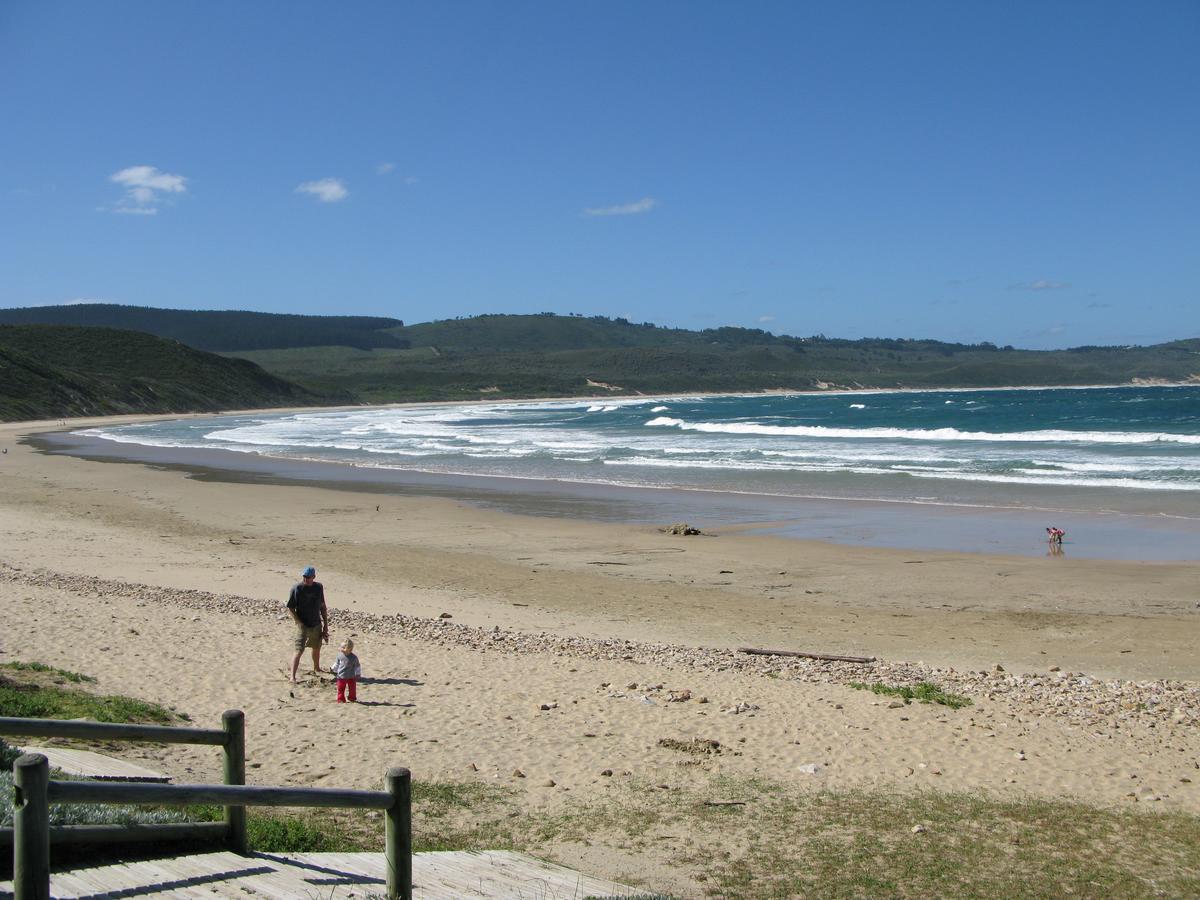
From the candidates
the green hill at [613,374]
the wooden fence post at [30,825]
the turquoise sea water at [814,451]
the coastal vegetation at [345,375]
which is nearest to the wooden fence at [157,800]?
the wooden fence post at [30,825]

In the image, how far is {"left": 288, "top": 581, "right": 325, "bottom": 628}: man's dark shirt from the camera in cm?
1052

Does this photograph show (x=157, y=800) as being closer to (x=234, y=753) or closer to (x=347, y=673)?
(x=234, y=753)

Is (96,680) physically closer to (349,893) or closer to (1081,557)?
(349,893)

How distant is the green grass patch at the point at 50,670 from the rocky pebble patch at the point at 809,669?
3.32 meters

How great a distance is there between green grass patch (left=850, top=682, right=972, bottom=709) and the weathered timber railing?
6.36 meters

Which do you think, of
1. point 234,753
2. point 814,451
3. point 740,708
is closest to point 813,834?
point 740,708

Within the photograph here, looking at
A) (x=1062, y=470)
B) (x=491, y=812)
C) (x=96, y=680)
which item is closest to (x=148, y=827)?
(x=491, y=812)

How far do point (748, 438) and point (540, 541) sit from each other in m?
32.8

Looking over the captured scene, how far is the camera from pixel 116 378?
3711 inches

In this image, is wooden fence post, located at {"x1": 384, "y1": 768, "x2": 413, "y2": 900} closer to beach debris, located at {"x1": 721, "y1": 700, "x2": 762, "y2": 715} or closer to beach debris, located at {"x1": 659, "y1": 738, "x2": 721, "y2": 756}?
beach debris, located at {"x1": 659, "y1": 738, "x2": 721, "y2": 756}

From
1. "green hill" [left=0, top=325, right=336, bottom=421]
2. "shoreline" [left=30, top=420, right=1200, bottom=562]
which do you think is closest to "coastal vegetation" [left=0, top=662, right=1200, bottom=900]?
Answer: "shoreline" [left=30, top=420, right=1200, bottom=562]

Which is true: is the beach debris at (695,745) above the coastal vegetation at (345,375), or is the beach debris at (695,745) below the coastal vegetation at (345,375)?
below

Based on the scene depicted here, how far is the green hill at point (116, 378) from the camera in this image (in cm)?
7919

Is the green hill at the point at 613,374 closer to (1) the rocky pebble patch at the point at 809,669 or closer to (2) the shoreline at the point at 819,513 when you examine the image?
(2) the shoreline at the point at 819,513
